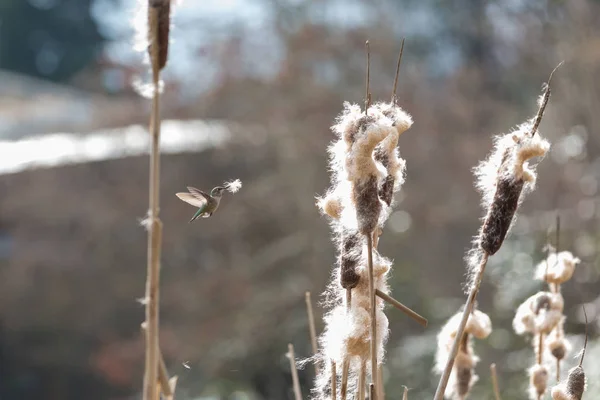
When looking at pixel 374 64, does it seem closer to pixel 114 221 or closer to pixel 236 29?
pixel 236 29

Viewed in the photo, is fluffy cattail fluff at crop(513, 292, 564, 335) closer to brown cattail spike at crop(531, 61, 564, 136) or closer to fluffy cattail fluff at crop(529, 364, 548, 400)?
fluffy cattail fluff at crop(529, 364, 548, 400)

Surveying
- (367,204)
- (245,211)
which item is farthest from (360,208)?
(245,211)

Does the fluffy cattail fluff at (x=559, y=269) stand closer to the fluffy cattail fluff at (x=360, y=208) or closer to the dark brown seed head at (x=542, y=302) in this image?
the dark brown seed head at (x=542, y=302)

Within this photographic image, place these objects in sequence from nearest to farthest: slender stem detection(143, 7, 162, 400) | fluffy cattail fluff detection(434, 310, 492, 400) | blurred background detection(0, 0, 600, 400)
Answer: slender stem detection(143, 7, 162, 400) → fluffy cattail fluff detection(434, 310, 492, 400) → blurred background detection(0, 0, 600, 400)

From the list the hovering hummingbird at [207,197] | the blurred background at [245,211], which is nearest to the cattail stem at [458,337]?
the hovering hummingbird at [207,197]

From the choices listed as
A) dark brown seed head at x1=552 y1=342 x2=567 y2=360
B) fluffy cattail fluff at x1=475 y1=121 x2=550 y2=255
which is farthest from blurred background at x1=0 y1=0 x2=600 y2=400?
fluffy cattail fluff at x1=475 y1=121 x2=550 y2=255

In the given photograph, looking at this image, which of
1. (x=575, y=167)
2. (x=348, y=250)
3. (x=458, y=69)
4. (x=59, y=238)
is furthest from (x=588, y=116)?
(x=348, y=250)
